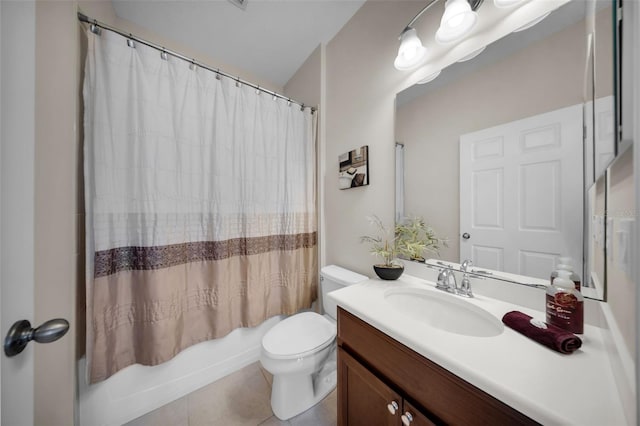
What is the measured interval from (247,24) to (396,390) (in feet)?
7.55

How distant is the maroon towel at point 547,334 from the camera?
20.8 inches

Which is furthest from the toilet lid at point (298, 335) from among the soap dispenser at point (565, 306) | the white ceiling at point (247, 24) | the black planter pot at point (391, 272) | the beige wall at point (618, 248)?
the white ceiling at point (247, 24)

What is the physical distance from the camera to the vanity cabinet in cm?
49

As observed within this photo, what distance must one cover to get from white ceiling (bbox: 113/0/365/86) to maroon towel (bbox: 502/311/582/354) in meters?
1.96

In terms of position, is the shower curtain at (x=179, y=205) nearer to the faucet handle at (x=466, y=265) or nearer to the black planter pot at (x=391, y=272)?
the black planter pot at (x=391, y=272)

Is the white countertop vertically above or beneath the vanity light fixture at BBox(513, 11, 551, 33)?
beneath

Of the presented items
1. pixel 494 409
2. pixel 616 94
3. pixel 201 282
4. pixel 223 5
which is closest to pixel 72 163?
pixel 201 282

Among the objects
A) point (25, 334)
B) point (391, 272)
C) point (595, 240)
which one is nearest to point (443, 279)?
point (391, 272)

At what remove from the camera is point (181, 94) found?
1.29 meters

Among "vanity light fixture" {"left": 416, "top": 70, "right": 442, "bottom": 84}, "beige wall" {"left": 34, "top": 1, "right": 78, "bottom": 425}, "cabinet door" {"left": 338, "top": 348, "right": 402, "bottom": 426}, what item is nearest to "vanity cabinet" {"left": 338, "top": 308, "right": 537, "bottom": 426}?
"cabinet door" {"left": 338, "top": 348, "right": 402, "bottom": 426}

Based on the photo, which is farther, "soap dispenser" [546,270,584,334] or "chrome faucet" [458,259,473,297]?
"chrome faucet" [458,259,473,297]

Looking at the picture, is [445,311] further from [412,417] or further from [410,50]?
[410,50]

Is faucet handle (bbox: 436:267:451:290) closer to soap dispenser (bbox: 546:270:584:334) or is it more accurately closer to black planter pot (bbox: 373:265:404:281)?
black planter pot (bbox: 373:265:404:281)

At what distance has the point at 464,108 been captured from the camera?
96 centimetres
